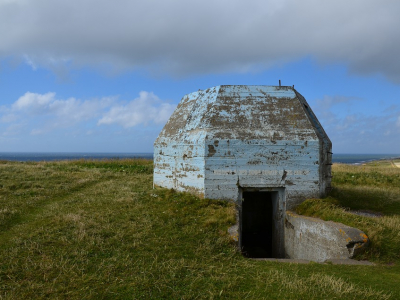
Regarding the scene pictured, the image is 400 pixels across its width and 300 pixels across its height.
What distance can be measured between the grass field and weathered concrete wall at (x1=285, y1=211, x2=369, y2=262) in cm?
30

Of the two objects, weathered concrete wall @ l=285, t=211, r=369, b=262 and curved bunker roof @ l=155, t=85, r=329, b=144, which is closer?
weathered concrete wall @ l=285, t=211, r=369, b=262

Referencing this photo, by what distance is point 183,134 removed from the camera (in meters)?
9.09

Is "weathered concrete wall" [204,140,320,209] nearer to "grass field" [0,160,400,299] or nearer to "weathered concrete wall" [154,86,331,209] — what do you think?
"weathered concrete wall" [154,86,331,209]

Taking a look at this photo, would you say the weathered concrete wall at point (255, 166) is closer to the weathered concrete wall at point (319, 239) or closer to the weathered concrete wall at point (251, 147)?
the weathered concrete wall at point (251, 147)

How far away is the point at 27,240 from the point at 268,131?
5.88 metres

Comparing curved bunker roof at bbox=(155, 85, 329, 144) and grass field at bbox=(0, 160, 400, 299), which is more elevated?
curved bunker roof at bbox=(155, 85, 329, 144)

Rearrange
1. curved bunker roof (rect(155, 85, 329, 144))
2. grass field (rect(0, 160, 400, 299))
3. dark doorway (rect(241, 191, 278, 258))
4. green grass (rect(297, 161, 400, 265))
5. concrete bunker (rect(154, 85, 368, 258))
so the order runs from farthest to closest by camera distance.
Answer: dark doorway (rect(241, 191, 278, 258)) < curved bunker roof (rect(155, 85, 329, 144)) < concrete bunker (rect(154, 85, 368, 258)) < green grass (rect(297, 161, 400, 265)) < grass field (rect(0, 160, 400, 299))

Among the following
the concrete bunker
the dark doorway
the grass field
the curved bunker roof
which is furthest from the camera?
the dark doorway

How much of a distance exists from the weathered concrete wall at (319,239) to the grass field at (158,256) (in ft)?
0.98

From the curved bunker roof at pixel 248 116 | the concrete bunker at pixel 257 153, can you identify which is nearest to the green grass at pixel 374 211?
the concrete bunker at pixel 257 153

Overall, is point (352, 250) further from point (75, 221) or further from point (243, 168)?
point (75, 221)

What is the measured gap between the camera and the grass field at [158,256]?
4328mm

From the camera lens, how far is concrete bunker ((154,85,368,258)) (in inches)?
316

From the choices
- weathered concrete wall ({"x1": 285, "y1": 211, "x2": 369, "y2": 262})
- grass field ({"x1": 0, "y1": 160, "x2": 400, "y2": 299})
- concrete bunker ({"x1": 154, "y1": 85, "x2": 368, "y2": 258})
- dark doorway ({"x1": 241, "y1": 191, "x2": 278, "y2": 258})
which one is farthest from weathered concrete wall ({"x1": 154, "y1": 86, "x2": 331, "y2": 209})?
dark doorway ({"x1": 241, "y1": 191, "x2": 278, "y2": 258})
